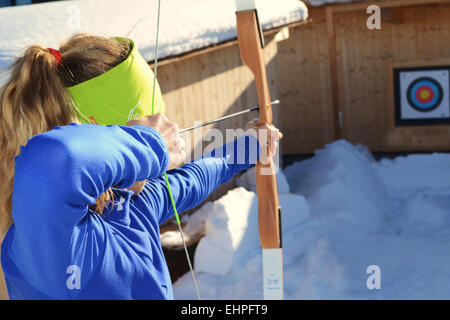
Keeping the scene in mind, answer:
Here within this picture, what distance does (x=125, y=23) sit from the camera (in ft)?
9.84

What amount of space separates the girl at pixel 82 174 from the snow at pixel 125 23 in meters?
1.31

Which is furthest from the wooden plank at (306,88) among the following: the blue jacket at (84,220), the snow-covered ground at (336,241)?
the blue jacket at (84,220)

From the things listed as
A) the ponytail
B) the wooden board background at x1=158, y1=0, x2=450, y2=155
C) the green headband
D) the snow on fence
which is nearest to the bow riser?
the green headband

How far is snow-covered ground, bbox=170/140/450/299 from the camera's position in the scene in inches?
131

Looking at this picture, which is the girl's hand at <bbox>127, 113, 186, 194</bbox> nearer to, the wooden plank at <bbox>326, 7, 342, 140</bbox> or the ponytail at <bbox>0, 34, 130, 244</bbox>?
the ponytail at <bbox>0, 34, 130, 244</bbox>

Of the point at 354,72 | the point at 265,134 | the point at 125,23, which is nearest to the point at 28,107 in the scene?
the point at 265,134

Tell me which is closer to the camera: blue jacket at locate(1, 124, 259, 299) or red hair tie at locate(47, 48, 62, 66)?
blue jacket at locate(1, 124, 259, 299)

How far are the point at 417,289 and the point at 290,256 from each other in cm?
91

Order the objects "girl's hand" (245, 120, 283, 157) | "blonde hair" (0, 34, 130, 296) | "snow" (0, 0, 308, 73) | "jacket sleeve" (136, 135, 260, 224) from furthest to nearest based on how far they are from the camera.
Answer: "snow" (0, 0, 308, 73) < "girl's hand" (245, 120, 283, 157) < "jacket sleeve" (136, 135, 260, 224) < "blonde hair" (0, 34, 130, 296)

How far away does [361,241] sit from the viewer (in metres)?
4.07

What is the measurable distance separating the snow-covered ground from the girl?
8.02 feet

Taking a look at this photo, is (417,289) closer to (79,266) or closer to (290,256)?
(290,256)
